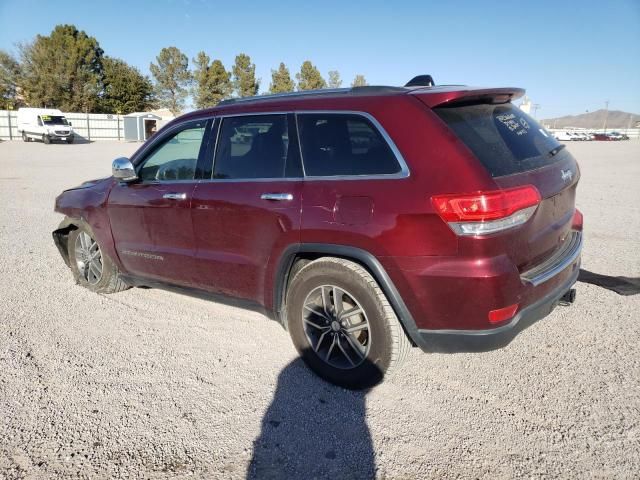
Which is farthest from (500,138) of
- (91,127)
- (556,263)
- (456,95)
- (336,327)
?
(91,127)

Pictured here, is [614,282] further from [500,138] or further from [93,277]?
[93,277]

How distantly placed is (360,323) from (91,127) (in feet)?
158

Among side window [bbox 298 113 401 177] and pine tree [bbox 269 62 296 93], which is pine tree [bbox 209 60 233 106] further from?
side window [bbox 298 113 401 177]

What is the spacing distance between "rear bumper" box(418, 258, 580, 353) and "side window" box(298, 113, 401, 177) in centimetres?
96

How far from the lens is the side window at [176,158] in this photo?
362 centimetres

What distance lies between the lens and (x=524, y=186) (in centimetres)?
249

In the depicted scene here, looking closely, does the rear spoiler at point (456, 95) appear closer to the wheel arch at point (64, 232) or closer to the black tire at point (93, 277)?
the black tire at point (93, 277)

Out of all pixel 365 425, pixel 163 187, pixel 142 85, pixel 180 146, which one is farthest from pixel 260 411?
pixel 142 85

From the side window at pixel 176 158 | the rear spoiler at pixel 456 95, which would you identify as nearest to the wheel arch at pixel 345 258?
the rear spoiler at pixel 456 95

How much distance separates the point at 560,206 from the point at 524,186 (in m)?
0.56

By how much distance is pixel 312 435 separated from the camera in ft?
8.32

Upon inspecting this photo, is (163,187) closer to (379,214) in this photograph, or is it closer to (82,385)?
(82,385)

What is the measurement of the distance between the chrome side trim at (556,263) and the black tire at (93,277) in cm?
358

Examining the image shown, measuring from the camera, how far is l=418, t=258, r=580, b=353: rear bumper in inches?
98.0
